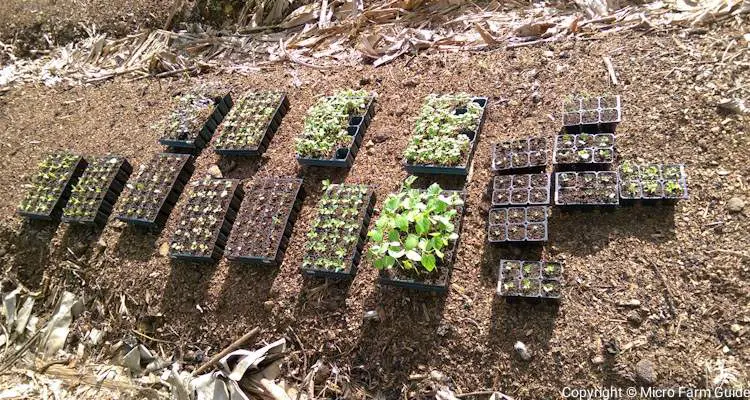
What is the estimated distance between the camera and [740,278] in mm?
4258

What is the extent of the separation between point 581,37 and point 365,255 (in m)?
3.92

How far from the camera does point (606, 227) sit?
480cm

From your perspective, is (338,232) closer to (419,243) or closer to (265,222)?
(265,222)

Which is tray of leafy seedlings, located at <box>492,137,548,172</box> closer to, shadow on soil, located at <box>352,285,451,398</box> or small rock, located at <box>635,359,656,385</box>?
shadow on soil, located at <box>352,285,451,398</box>

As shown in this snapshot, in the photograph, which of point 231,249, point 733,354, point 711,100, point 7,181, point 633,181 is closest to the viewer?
point 733,354

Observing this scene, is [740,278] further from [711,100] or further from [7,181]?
[7,181]

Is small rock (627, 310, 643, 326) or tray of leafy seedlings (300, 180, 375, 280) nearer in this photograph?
small rock (627, 310, 643, 326)

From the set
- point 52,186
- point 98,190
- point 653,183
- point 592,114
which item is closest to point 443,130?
point 592,114

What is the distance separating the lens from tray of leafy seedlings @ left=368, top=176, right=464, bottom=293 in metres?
4.61

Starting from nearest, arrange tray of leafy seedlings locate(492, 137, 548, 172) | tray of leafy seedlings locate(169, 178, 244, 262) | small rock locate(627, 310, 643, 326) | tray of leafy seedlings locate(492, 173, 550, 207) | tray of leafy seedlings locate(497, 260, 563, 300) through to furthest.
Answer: small rock locate(627, 310, 643, 326), tray of leafy seedlings locate(497, 260, 563, 300), tray of leafy seedlings locate(492, 173, 550, 207), tray of leafy seedlings locate(492, 137, 548, 172), tray of leafy seedlings locate(169, 178, 244, 262)

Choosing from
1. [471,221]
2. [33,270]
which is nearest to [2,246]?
[33,270]

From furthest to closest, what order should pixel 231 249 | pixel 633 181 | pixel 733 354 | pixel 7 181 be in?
pixel 7 181 < pixel 231 249 < pixel 633 181 < pixel 733 354

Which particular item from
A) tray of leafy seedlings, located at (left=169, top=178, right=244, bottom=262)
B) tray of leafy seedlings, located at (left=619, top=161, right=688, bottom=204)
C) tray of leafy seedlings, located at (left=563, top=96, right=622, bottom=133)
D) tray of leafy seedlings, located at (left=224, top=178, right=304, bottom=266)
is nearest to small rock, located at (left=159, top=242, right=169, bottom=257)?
tray of leafy seedlings, located at (left=169, top=178, right=244, bottom=262)

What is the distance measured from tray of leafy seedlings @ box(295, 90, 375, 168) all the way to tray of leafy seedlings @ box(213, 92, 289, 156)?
497mm
